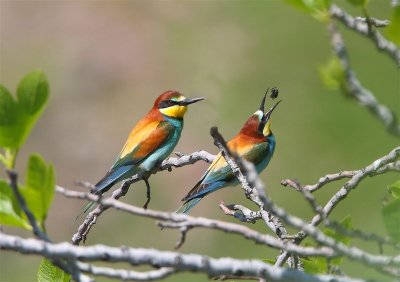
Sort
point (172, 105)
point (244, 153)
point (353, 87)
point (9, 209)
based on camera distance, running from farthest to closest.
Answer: point (172, 105) → point (244, 153) → point (9, 209) → point (353, 87)

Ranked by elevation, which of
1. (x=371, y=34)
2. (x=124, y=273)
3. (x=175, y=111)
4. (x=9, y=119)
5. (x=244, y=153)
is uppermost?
Answer: (x=175, y=111)

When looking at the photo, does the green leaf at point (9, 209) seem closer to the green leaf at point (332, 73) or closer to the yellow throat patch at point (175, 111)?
the green leaf at point (332, 73)

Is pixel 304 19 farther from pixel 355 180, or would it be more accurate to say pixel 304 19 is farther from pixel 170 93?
pixel 355 180

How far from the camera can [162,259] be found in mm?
937

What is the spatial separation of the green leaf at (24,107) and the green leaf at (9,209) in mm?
94

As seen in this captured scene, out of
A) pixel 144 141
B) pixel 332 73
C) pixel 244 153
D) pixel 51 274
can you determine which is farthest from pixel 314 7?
pixel 144 141

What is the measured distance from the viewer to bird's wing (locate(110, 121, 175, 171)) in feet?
11.3

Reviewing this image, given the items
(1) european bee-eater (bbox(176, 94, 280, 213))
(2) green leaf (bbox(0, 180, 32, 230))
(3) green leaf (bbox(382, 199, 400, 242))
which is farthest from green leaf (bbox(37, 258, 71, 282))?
(1) european bee-eater (bbox(176, 94, 280, 213))

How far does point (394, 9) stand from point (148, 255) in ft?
1.22

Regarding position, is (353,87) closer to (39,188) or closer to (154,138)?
(39,188)

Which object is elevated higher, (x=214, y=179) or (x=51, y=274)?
(x=214, y=179)

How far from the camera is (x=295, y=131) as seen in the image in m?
7.15

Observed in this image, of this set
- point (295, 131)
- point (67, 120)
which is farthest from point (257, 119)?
point (67, 120)

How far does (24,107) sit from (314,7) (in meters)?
0.35
